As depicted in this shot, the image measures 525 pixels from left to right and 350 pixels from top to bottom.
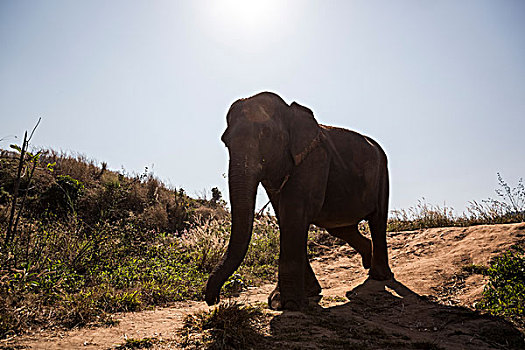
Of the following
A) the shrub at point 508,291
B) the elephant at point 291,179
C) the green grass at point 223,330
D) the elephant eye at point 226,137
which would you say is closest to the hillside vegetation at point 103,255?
the shrub at point 508,291

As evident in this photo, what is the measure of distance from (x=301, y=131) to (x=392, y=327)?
2694mm

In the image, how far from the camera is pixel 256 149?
4.20m

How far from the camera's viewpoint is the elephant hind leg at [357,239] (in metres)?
6.72

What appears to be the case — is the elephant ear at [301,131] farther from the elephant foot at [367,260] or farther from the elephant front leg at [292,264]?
the elephant foot at [367,260]

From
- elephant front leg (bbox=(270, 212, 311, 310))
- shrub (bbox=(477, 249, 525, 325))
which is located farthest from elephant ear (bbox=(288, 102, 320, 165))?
shrub (bbox=(477, 249, 525, 325))

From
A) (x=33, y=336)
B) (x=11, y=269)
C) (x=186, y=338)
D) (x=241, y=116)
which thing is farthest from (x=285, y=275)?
(x=11, y=269)

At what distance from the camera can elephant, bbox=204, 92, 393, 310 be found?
3.92 meters

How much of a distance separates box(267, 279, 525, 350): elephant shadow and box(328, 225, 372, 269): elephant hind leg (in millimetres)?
1821

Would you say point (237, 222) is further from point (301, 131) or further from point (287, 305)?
point (301, 131)

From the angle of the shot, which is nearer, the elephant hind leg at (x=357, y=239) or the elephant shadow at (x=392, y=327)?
the elephant shadow at (x=392, y=327)

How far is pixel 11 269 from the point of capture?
404 centimetres

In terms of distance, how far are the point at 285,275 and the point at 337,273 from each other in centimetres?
335

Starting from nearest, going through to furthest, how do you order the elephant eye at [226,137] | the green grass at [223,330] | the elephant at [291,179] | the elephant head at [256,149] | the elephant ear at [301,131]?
1. the green grass at [223,330]
2. the elephant head at [256,149]
3. the elephant at [291,179]
4. the elephant eye at [226,137]
5. the elephant ear at [301,131]

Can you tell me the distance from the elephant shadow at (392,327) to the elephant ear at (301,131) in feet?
6.60
